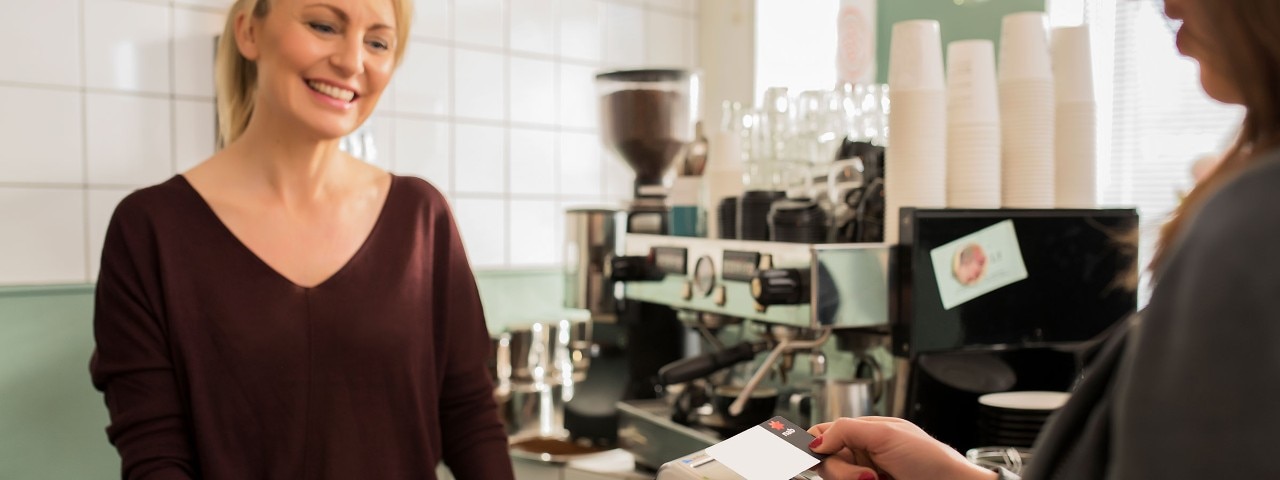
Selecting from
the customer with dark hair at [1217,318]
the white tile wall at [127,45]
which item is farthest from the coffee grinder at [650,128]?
the customer with dark hair at [1217,318]

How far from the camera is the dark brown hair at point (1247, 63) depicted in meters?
0.41

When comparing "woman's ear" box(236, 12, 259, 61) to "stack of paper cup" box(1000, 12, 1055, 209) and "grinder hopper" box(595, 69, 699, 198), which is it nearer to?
"grinder hopper" box(595, 69, 699, 198)

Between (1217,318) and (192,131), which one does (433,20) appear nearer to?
(192,131)

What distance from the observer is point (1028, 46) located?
1.30 meters

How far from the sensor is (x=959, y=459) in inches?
30.6

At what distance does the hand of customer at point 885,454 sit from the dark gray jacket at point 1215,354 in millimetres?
363

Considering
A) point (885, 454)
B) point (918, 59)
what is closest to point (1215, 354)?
point (885, 454)

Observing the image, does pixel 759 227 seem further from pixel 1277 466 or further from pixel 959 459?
pixel 1277 466

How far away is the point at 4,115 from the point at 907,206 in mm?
1291

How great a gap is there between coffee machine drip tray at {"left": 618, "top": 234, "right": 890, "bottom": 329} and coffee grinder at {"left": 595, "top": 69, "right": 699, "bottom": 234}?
11.7 inches

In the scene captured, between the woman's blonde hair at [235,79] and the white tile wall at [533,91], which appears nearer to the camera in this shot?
the woman's blonde hair at [235,79]

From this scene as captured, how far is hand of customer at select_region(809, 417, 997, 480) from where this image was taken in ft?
2.54

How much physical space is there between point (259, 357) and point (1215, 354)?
1.01m

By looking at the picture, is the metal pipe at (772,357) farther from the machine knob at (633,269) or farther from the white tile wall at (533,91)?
the white tile wall at (533,91)
